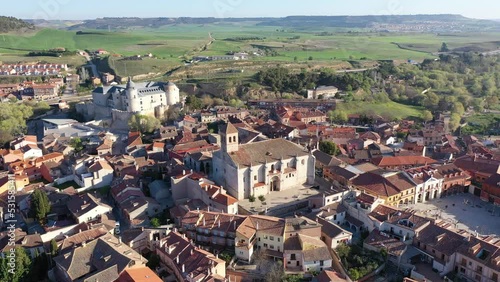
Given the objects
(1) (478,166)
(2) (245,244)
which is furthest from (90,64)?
(2) (245,244)

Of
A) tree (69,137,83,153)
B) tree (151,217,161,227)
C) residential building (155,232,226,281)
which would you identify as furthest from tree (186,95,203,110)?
residential building (155,232,226,281)

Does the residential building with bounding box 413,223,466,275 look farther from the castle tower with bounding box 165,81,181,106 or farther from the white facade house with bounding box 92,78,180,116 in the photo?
the castle tower with bounding box 165,81,181,106

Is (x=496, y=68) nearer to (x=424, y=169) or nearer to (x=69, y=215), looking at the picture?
(x=424, y=169)

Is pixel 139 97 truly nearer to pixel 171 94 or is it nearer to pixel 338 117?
pixel 171 94

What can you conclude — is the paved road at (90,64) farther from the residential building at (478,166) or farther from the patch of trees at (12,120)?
the residential building at (478,166)

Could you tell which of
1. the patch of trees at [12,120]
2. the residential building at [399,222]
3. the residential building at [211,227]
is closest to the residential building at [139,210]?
the residential building at [211,227]

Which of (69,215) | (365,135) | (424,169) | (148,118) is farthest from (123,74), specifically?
(424,169)
